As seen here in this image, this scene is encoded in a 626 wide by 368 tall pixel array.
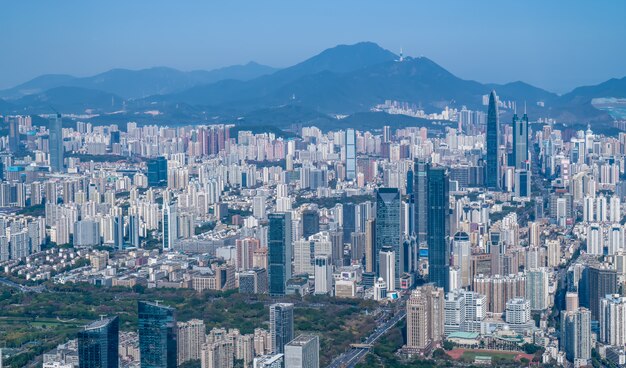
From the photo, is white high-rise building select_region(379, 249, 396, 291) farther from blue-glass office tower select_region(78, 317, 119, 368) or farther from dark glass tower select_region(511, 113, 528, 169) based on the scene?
dark glass tower select_region(511, 113, 528, 169)

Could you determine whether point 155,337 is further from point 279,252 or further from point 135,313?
point 279,252

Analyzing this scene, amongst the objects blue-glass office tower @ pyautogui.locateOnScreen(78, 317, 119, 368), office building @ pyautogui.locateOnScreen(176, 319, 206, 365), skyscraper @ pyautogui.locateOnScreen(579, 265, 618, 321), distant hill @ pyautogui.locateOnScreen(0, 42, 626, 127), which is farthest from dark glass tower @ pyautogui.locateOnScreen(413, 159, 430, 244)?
distant hill @ pyautogui.locateOnScreen(0, 42, 626, 127)

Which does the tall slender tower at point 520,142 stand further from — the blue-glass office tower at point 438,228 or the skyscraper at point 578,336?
the skyscraper at point 578,336

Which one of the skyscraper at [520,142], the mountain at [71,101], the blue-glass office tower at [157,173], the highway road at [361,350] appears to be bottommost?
the highway road at [361,350]

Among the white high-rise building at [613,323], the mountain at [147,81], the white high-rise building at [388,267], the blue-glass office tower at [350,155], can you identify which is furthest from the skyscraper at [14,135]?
the white high-rise building at [613,323]

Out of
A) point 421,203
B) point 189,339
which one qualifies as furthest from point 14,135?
point 189,339
